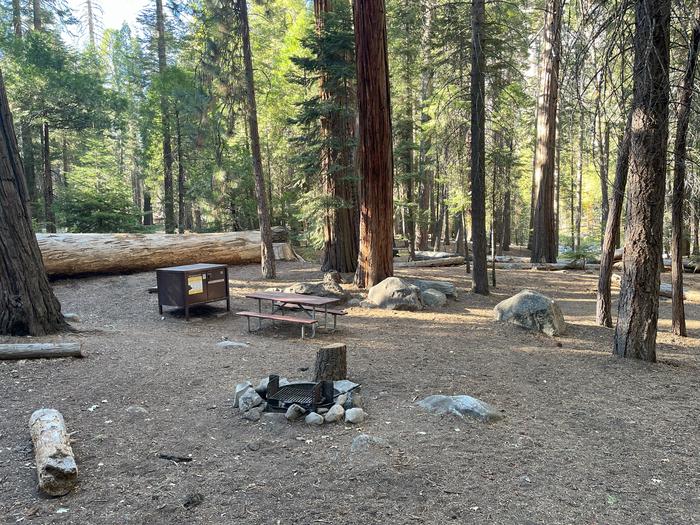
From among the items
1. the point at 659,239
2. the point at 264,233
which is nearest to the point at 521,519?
the point at 659,239

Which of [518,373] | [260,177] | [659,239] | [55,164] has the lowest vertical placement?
[518,373]

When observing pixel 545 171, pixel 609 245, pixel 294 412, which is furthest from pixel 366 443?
pixel 545 171

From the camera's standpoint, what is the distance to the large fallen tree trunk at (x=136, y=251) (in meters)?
12.0

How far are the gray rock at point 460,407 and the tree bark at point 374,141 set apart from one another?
22.0 feet

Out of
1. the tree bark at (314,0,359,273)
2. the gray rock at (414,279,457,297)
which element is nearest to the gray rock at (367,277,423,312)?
the gray rock at (414,279,457,297)

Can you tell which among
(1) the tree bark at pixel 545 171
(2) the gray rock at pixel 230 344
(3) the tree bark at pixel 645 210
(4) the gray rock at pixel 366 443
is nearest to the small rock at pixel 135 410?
(4) the gray rock at pixel 366 443

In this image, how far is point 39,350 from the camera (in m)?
5.43

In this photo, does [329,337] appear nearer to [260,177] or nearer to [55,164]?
[260,177]

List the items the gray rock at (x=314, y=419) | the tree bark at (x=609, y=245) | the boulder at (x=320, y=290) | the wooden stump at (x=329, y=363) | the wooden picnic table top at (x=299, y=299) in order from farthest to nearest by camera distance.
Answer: the boulder at (x=320, y=290), the tree bark at (x=609, y=245), the wooden picnic table top at (x=299, y=299), the wooden stump at (x=329, y=363), the gray rock at (x=314, y=419)

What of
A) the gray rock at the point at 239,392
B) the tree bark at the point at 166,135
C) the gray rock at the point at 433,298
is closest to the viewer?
the gray rock at the point at 239,392

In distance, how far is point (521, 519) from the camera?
2715 millimetres

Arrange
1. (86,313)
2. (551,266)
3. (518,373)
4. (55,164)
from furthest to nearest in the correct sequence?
(55,164) < (551,266) < (86,313) < (518,373)

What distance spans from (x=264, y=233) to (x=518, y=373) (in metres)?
8.85

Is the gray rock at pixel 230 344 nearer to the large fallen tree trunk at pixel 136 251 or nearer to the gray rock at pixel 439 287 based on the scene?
the gray rock at pixel 439 287
